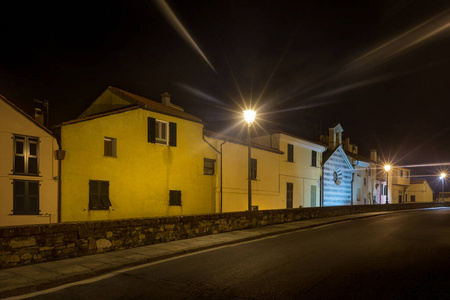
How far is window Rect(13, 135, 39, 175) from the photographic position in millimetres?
15992

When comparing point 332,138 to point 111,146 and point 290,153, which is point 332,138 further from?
point 111,146

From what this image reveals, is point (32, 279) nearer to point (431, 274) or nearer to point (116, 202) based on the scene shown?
point (431, 274)

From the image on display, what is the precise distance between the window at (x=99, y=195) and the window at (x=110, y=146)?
1.72 m

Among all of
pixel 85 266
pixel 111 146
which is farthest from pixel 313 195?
pixel 85 266

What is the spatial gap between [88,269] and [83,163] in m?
10.5

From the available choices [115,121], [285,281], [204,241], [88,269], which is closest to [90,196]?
[115,121]

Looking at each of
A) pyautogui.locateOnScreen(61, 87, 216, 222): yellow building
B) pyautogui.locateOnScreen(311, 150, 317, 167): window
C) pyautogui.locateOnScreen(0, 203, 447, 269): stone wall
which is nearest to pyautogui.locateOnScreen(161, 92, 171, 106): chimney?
pyautogui.locateOnScreen(61, 87, 216, 222): yellow building

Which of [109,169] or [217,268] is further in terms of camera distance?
[109,169]

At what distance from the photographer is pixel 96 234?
9688 millimetres

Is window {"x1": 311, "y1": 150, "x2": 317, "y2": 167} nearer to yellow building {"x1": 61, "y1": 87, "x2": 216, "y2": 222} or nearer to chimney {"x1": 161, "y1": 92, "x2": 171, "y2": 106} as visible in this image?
yellow building {"x1": 61, "y1": 87, "x2": 216, "y2": 222}

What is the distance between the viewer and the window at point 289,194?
104 feet

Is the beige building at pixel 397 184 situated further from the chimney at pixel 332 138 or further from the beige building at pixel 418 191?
the chimney at pixel 332 138

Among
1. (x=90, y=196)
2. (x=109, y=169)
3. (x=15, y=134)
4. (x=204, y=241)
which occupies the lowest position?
(x=204, y=241)

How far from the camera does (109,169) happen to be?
59.6 ft
